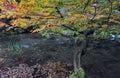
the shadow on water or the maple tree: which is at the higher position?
the maple tree

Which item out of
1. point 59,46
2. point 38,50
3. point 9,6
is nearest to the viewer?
point 9,6

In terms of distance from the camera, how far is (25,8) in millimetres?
4570

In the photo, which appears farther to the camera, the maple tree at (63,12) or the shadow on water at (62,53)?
the shadow on water at (62,53)

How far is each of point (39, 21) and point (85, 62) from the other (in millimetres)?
2261

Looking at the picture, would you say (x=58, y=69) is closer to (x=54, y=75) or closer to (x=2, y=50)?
(x=54, y=75)

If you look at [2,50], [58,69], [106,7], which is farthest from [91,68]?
[2,50]

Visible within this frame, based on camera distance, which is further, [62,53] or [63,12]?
[62,53]

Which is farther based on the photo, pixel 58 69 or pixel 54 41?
pixel 54 41

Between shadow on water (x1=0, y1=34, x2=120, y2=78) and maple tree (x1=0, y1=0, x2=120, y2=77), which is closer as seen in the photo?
maple tree (x1=0, y1=0, x2=120, y2=77)

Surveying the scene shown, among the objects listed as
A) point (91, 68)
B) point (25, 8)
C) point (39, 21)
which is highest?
point (25, 8)

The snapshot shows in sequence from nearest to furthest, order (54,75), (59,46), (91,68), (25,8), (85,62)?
(25,8) → (54,75) → (91,68) → (85,62) → (59,46)

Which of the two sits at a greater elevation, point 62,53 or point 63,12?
point 63,12

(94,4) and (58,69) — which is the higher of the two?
(94,4)

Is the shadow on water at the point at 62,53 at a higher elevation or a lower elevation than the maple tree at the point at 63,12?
lower
